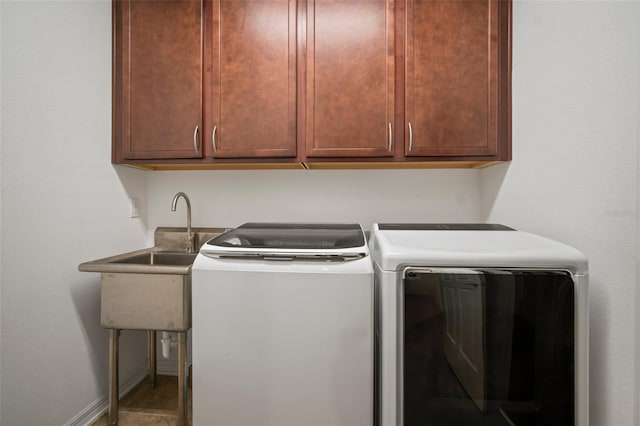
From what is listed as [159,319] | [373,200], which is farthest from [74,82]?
[373,200]

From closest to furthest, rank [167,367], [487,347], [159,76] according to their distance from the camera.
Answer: [487,347]
[159,76]
[167,367]

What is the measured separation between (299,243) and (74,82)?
4.51 ft

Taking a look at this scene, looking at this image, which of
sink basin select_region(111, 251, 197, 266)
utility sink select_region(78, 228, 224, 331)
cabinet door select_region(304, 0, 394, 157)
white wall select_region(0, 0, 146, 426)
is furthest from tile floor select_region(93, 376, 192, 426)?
cabinet door select_region(304, 0, 394, 157)

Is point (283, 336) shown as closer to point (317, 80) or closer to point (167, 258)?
point (167, 258)

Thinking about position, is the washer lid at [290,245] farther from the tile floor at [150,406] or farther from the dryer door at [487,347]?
the tile floor at [150,406]

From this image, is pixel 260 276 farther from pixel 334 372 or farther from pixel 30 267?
pixel 30 267

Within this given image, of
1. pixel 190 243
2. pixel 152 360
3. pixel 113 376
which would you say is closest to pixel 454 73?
pixel 190 243

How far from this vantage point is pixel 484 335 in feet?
3.17

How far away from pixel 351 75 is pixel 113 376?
Result: 6.30 feet

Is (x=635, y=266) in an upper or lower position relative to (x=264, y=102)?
lower

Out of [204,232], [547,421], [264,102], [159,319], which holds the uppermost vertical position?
[264,102]

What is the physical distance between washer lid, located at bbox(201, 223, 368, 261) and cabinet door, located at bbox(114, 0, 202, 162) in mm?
620

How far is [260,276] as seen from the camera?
111 cm

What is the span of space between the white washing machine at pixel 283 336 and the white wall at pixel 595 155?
2.53 feet
